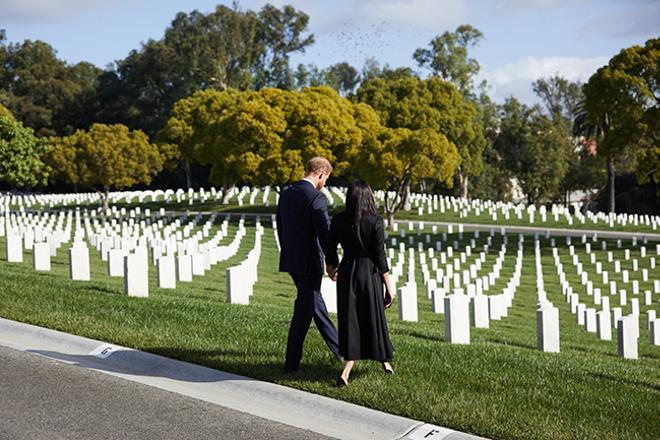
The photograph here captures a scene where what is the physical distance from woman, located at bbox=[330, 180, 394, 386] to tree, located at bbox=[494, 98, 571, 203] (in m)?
61.2

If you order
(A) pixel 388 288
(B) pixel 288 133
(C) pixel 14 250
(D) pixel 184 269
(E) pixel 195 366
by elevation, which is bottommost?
(E) pixel 195 366

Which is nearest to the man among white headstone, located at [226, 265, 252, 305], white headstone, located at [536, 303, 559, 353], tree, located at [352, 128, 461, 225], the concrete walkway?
the concrete walkway

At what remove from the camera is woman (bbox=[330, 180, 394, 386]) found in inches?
305

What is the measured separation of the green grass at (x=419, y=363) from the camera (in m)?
6.96

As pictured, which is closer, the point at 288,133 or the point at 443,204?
the point at 288,133

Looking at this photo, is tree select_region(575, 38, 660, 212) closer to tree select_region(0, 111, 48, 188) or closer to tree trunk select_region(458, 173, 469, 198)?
tree trunk select_region(458, 173, 469, 198)

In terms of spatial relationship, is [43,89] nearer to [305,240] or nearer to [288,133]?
[288,133]

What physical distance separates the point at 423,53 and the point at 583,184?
15.3 m

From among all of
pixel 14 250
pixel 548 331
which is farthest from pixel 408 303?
pixel 14 250

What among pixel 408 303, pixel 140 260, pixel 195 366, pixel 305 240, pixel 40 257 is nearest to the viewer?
pixel 305 240

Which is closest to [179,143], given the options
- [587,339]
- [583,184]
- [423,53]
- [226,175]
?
[226,175]

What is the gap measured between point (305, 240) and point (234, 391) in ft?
4.65

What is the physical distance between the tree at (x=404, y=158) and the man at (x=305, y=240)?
3842cm

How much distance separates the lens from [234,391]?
8.03 metres
